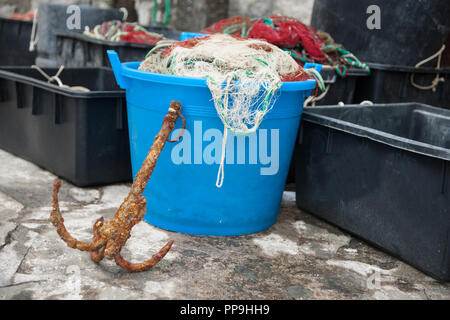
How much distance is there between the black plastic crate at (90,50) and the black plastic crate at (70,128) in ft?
2.03

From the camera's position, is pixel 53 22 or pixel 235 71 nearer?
pixel 235 71

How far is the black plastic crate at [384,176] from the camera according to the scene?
216 centimetres

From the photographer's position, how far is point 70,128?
9.85ft

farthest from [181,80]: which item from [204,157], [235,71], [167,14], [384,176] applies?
[167,14]

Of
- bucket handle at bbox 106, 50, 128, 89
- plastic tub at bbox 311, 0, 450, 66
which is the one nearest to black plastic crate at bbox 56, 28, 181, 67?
bucket handle at bbox 106, 50, 128, 89

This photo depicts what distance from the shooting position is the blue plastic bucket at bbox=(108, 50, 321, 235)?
2.36 meters

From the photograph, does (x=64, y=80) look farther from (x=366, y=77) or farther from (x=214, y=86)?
(x=366, y=77)

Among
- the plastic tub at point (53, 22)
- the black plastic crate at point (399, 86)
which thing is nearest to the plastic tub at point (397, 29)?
the black plastic crate at point (399, 86)

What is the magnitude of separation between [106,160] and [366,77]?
5.83 ft

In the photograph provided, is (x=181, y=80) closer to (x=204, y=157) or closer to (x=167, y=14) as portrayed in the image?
(x=204, y=157)

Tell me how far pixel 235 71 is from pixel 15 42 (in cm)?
465

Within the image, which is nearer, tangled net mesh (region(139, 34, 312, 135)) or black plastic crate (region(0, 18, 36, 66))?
tangled net mesh (region(139, 34, 312, 135))

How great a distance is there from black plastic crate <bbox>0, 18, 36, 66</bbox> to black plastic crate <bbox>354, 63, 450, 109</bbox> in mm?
3942

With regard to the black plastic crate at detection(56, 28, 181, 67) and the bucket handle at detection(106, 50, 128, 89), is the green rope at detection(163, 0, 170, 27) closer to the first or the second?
the black plastic crate at detection(56, 28, 181, 67)
